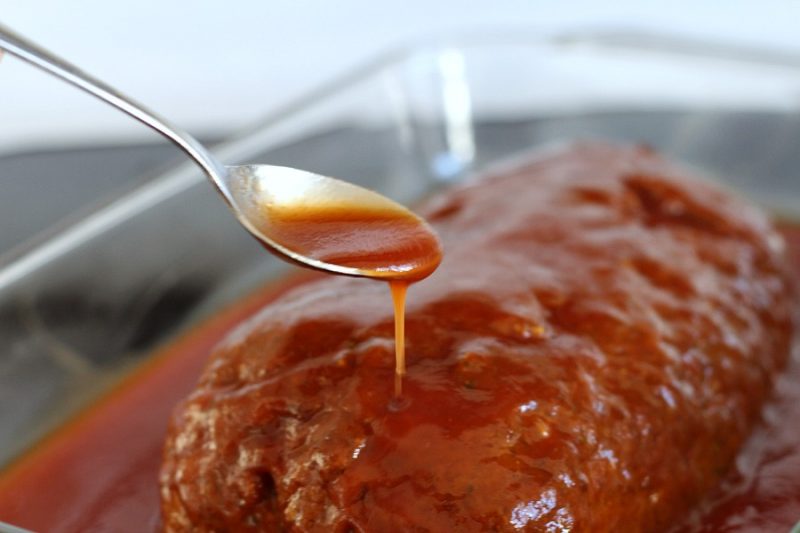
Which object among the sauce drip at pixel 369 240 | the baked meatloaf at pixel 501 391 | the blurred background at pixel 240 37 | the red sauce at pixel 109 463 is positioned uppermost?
the sauce drip at pixel 369 240

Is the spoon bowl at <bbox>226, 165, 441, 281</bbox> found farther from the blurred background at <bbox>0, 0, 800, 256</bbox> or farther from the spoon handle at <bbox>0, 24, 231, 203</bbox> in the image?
the blurred background at <bbox>0, 0, 800, 256</bbox>

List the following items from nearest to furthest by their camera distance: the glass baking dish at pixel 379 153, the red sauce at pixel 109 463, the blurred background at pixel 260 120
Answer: the red sauce at pixel 109 463 → the glass baking dish at pixel 379 153 → the blurred background at pixel 260 120

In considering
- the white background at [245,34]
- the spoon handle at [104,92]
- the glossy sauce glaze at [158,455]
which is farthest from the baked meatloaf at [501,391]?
the white background at [245,34]

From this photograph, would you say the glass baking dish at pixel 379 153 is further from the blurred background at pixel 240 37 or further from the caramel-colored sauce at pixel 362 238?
the blurred background at pixel 240 37

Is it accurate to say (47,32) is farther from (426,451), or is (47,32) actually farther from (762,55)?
(426,451)

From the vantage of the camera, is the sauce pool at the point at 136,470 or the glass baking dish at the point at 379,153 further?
the glass baking dish at the point at 379,153

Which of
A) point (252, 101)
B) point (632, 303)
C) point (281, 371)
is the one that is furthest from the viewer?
point (252, 101)

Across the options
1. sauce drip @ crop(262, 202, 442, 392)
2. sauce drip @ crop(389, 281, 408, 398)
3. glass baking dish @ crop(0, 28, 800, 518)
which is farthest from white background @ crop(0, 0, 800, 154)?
sauce drip @ crop(389, 281, 408, 398)

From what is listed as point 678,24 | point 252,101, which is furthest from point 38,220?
point 678,24
